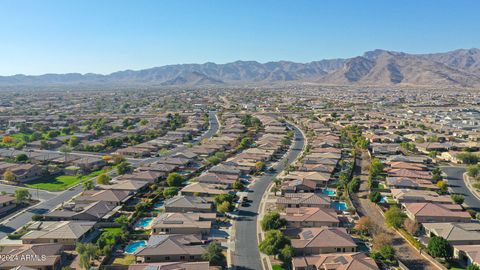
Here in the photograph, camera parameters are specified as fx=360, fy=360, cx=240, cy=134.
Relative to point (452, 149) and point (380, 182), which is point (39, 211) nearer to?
point (380, 182)

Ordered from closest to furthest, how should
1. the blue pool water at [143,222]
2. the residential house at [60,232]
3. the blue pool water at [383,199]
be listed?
1. the residential house at [60,232]
2. the blue pool water at [143,222]
3. the blue pool water at [383,199]

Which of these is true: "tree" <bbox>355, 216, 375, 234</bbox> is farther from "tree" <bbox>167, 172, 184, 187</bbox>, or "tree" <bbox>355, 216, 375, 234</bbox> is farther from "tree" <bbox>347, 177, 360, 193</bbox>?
"tree" <bbox>167, 172, 184, 187</bbox>

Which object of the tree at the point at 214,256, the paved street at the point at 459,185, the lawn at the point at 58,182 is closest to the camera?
the tree at the point at 214,256

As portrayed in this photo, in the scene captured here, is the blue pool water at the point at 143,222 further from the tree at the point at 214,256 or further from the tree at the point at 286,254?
the tree at the point at 286,254

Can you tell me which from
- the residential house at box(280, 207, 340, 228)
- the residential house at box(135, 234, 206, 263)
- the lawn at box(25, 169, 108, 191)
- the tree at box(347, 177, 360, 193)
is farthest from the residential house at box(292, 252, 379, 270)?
the lawn at box(25, 169, 108, 191)

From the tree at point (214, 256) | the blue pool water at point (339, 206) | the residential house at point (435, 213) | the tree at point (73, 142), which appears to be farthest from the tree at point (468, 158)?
the tree at point (73, 142)
